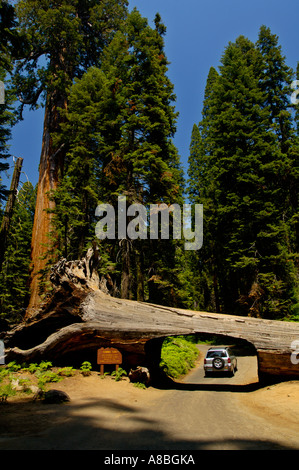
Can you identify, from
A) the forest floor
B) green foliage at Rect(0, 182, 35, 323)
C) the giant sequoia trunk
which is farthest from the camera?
green foliage at Rect(0, 182, 35, 323)

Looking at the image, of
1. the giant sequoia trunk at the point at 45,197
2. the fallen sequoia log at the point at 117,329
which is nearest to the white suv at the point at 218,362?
the fallen sequoia log at the point at 117,329

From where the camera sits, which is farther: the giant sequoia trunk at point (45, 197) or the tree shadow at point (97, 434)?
the giant sequoia trunk at point (45, 197)

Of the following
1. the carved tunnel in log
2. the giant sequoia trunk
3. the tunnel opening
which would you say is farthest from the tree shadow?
the giant sequoia trunk

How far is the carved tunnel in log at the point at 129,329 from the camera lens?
841 cm

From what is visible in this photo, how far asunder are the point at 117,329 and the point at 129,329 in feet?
1.39

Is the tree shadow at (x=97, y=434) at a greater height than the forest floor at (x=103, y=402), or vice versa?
the tree shadow at (x=97, y=434)

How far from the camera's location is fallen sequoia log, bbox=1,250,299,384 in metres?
8.43

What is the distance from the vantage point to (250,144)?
71.8ft

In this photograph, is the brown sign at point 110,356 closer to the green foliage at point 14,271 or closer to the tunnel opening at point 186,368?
the tunnel opening at point 186,368

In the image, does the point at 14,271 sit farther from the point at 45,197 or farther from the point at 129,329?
the point at 129,329

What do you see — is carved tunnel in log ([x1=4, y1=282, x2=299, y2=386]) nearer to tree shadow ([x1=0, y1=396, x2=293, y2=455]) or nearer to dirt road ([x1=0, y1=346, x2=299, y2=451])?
dirt road ([x1=0, y1=346, x2=299, y2=451])

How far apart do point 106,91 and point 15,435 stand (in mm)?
20436

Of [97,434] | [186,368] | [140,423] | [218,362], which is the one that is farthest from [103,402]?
[186,368]

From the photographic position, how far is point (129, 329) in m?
9.14
